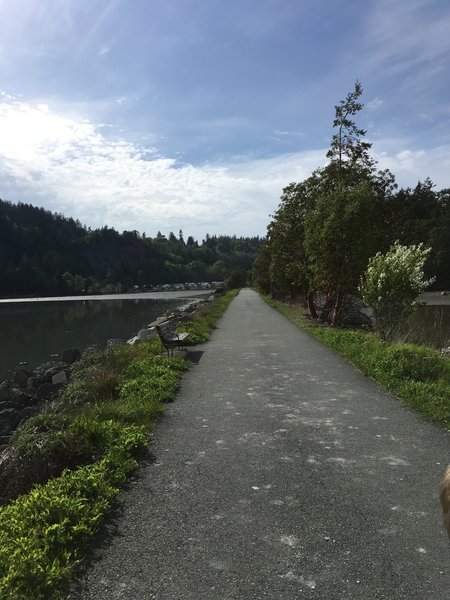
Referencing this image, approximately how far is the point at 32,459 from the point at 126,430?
1.16 metres

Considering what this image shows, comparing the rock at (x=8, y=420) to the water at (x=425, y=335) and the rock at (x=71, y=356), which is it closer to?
the rock at (x=71, y=356)

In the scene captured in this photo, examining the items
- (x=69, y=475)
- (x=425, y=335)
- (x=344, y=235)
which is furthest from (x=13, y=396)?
(x=425, y=335)

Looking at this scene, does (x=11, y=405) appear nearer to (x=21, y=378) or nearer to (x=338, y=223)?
(x=21, y=378)

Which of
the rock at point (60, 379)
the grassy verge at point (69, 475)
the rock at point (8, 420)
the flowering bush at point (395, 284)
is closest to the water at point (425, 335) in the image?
the flowering bush at point (395, 284)

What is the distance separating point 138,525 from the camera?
4027 mm

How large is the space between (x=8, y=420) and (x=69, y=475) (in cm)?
869

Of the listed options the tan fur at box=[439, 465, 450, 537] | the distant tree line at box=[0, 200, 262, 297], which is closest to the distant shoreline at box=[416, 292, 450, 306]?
the tan fur at box=[439, 465, 450, 537]

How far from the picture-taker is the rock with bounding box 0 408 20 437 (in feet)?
38.7

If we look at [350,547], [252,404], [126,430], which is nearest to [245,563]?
[350,547]

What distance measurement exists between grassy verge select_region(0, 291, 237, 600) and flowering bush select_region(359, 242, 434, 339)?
698cm

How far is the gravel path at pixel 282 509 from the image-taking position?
3207mm

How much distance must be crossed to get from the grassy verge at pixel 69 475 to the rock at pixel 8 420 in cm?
298

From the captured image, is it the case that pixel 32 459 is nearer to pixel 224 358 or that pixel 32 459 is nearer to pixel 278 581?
pixel 278 581

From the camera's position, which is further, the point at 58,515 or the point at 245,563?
the point at 58,515
